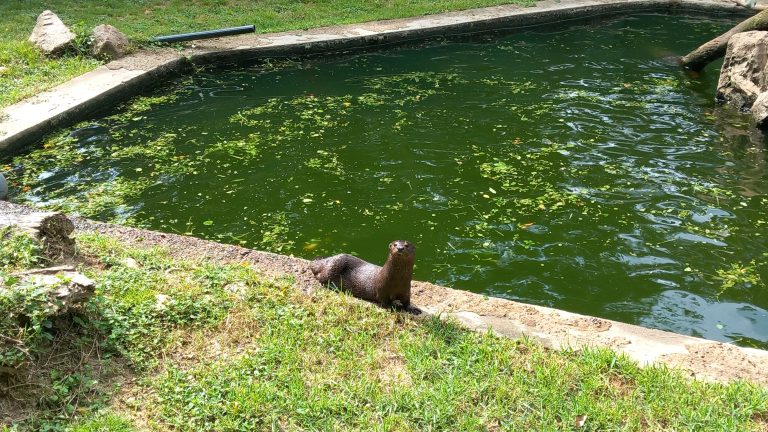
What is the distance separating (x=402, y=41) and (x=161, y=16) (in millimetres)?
5394

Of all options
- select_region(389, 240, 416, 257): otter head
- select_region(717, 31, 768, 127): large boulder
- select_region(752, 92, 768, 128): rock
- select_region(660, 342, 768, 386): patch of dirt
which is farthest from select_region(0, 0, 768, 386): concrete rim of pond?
select_region(752, 92, 768, 128): rock

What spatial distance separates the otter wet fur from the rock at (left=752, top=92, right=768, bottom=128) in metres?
6.92

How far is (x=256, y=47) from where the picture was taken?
1259 centimetres

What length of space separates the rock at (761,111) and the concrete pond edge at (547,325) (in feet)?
19.7

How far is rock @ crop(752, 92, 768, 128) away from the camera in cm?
952

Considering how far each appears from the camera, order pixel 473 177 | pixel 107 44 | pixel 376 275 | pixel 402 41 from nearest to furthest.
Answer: pixel 376 275, pixel 473 177, pixel 107 44, pixel 402 41

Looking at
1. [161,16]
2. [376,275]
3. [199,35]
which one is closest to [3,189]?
[376,275]

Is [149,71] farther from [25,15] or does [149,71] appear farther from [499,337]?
[499,337]

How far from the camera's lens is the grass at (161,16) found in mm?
11164

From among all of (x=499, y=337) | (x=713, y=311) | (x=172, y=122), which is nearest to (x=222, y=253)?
(x=499, y=337)

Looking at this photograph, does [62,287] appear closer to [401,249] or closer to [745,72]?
[401,249]

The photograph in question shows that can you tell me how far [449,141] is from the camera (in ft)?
29.1

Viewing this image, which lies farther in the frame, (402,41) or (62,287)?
(402,41)

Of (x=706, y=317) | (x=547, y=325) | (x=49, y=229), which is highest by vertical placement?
(x=49, y=229)
